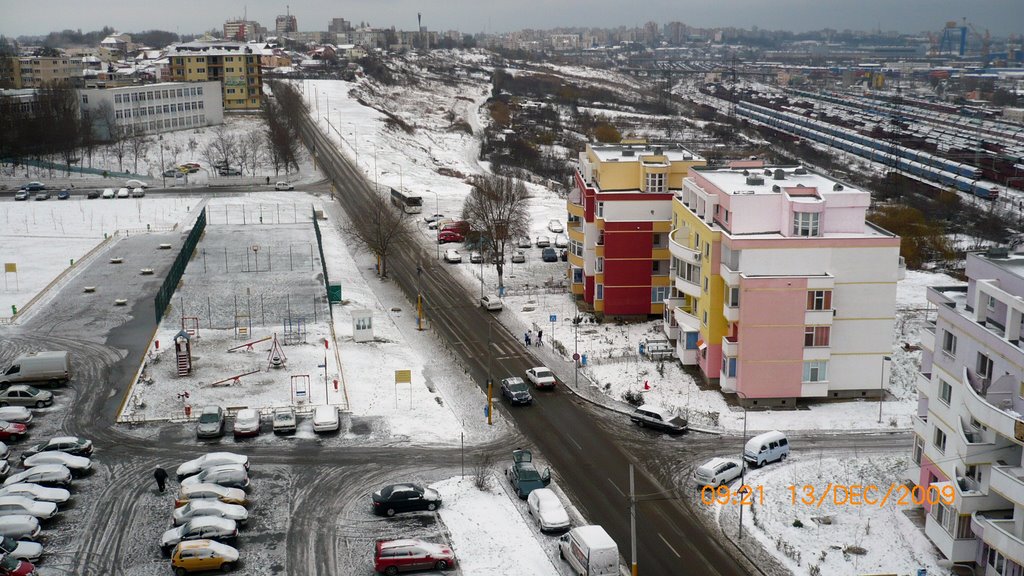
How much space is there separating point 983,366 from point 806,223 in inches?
610

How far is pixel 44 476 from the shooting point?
3438 cm

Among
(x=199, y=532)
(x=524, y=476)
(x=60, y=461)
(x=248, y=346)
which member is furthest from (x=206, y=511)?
(x=248, y=346)

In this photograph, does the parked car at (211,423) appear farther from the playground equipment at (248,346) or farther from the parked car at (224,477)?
the playground equipment at (248,346)

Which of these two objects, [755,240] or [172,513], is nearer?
[172,513]

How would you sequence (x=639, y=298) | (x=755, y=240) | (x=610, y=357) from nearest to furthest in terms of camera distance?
(x=755, y=240) < (x=610, y=357) < (x=639, y=298)

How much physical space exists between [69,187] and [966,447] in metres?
89.2

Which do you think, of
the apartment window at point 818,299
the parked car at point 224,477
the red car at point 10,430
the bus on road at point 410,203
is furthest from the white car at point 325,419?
the bus on road at point 410,203

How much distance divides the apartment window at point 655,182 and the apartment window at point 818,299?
47.1 ft

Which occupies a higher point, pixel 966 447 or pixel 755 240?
pixel 755 240

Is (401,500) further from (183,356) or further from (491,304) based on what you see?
(491,304)

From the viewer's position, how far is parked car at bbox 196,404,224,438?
129ft

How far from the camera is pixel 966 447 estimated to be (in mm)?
28844

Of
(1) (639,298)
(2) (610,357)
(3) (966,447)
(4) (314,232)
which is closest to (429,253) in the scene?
(4) (314,232)

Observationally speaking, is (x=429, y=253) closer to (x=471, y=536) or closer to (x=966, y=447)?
(x=471, y=536)
